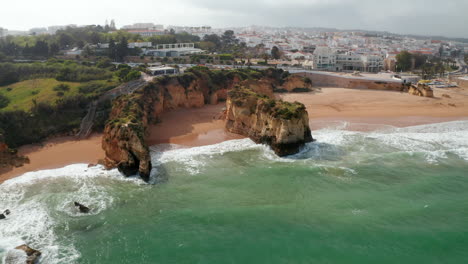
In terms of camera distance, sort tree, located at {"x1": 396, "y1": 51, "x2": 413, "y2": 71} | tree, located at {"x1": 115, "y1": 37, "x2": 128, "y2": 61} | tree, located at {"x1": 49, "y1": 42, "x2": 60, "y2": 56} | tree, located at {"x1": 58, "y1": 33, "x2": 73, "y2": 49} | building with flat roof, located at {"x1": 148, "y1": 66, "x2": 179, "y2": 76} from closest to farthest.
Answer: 1. building with flat roof, located at {"x1": 148, "y1": 66, "x2": 179, "y2": 76}
2. tree, located at {"x1": 115, "y1": 37, "x2": 128, "y2": 61}
3. tree, located at {"x1": 49, "y1": 42, "x2": 60, "y2": 56}
4. tree, located at {"x1": 58, "y1": 33, "x2": 73, "y2": 49}
5. tree, located at {"x1": 396, "y1": 51, "x2": 413, "y2": 71}

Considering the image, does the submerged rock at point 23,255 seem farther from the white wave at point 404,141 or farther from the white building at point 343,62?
the white building at point 343,62

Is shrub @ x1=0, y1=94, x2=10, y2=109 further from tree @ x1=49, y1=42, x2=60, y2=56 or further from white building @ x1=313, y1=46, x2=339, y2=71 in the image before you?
white building @ x1=313, y1=46, x2=339, y2=71

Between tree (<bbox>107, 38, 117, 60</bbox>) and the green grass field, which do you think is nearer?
the green grass field

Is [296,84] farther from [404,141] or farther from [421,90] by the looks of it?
[404,141]

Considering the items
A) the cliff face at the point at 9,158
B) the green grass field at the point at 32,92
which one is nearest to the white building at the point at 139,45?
the green grass field at the point at 32,92

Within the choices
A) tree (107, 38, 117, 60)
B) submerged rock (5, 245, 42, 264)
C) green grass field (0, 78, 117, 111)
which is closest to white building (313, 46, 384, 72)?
tree (107, 38, 117, 60)

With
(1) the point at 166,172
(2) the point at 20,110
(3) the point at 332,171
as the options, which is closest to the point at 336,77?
(3) the point at 332,171

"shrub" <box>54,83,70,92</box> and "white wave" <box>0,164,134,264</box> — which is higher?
"shrub" <box>54,83,70,92</box>

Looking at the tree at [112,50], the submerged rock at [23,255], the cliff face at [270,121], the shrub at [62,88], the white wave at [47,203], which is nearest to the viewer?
the submerged rock at [23,255]
